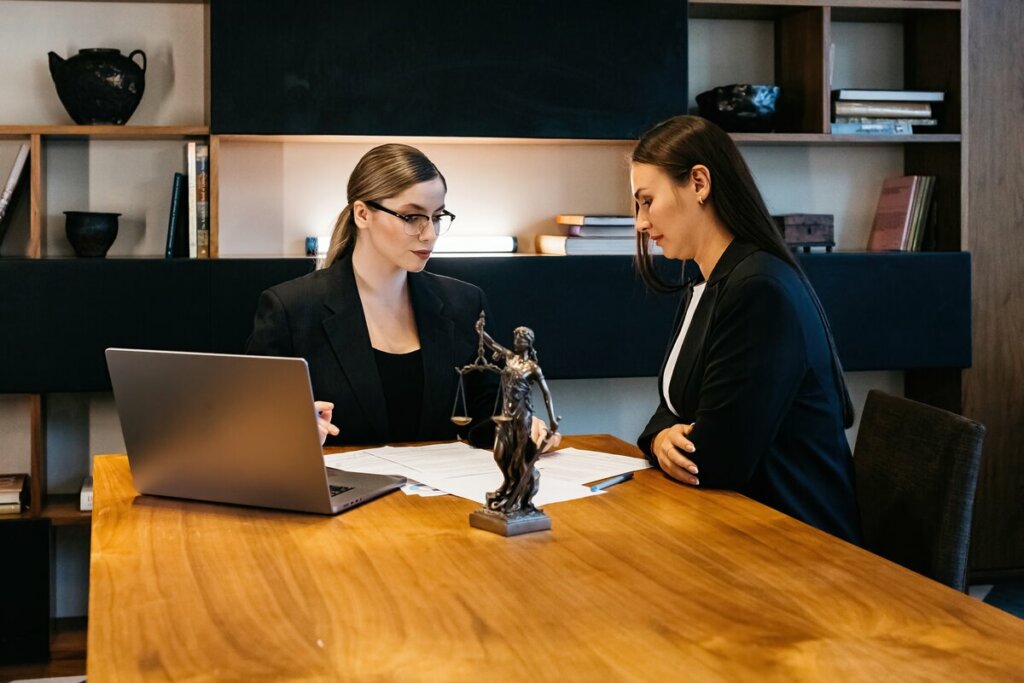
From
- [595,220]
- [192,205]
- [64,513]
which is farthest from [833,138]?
[64,513]

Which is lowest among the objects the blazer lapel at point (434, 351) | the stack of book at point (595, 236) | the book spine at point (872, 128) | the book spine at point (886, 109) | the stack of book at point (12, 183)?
the blazer lapel at point (434, 351)

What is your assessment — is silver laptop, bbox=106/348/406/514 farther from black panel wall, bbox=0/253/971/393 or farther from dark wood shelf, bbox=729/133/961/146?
dark wood shelf, bbox=729/133/961/146

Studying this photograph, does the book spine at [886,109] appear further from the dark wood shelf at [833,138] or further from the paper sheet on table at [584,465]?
the paper sheet on table at [584,465]

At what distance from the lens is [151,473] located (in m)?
1.86

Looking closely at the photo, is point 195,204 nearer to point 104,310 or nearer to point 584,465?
point 104,310

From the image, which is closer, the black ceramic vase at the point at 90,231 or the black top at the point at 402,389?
the black top at the point at 402,389

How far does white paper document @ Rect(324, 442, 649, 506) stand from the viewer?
1876mm

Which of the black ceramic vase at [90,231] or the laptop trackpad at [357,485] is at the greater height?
the black ceramic vase at [90,231]

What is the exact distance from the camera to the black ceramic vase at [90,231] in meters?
3.43

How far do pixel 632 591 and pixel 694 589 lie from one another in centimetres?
7

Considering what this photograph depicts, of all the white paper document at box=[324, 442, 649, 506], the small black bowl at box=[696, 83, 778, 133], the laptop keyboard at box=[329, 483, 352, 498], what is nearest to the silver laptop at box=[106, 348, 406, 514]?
the laptop keyboard at box=[329, 483, 352, 498]

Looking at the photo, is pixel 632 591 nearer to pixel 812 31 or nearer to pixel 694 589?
pixel 694 589

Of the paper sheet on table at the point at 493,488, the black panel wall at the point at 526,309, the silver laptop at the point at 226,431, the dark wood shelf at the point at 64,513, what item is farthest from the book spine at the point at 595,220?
the silver laptop at the point at 226,431

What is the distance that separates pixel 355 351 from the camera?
8.33ft
